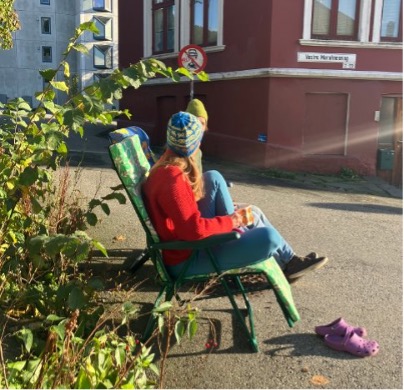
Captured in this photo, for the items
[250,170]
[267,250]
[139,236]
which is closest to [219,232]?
[267,250]

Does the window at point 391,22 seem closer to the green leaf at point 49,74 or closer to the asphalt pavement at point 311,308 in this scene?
the asphalt pavement at point 311,308

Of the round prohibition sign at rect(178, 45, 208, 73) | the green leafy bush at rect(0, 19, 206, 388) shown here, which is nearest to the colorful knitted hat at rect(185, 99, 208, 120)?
the green leafy bush at rect(0, 19, 206, 388)

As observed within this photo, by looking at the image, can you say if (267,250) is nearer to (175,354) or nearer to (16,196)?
(175,354)

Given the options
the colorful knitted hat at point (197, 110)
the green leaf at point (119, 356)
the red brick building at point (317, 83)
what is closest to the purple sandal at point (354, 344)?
the green leaf at point (119, 356)

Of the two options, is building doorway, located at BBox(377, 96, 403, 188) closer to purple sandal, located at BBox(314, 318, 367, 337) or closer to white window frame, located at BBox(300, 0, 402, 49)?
white window frame, located at BBox(300, 0, 402, 49)

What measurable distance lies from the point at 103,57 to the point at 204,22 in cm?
3467

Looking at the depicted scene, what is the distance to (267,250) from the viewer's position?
3.12m

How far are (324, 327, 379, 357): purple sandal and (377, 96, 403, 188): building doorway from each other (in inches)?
401

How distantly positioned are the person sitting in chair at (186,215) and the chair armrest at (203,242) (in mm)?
33

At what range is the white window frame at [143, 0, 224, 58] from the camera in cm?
1408

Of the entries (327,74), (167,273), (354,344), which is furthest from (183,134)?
(327,74)

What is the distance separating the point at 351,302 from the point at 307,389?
1383 mm

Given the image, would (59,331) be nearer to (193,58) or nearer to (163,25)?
(193,58)

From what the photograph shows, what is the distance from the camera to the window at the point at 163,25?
54.0 feet
